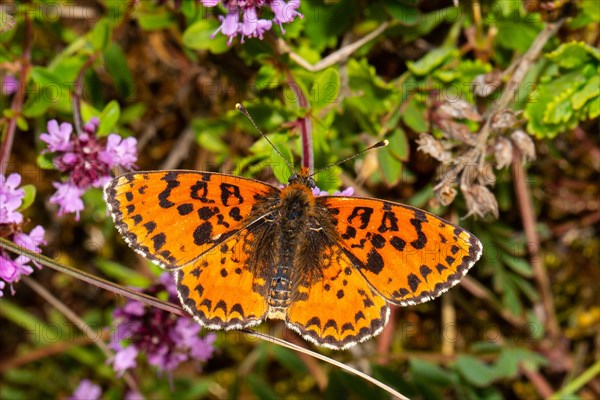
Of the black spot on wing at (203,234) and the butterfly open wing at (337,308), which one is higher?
the black spot on wing at (203,234)

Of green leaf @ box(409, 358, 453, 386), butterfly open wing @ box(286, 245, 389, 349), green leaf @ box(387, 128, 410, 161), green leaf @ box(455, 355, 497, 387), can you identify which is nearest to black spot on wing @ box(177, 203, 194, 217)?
butterfly open wing @ box(286, 245, 389, 349)

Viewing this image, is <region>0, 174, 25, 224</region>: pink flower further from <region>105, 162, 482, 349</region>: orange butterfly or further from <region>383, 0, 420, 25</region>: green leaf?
<region>383, 0, 420, 25</region>: green leaf

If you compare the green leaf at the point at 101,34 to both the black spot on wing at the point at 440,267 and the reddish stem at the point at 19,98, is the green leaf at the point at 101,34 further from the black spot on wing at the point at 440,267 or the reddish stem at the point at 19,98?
the black spot on wing at the point at 440,267

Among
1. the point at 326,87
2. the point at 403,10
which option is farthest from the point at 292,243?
the point at 403,10

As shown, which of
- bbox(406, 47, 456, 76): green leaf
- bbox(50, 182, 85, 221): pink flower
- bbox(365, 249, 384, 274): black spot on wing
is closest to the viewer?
bbox(365, 249, 384, 274): black spot on wing

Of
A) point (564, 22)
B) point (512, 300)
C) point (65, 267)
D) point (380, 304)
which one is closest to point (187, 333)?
point (65, 267)

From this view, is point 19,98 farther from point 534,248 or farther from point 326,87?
point 534,248

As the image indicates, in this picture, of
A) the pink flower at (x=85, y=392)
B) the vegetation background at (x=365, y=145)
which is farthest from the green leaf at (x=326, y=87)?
the pink flower at (x=85, y=392)
